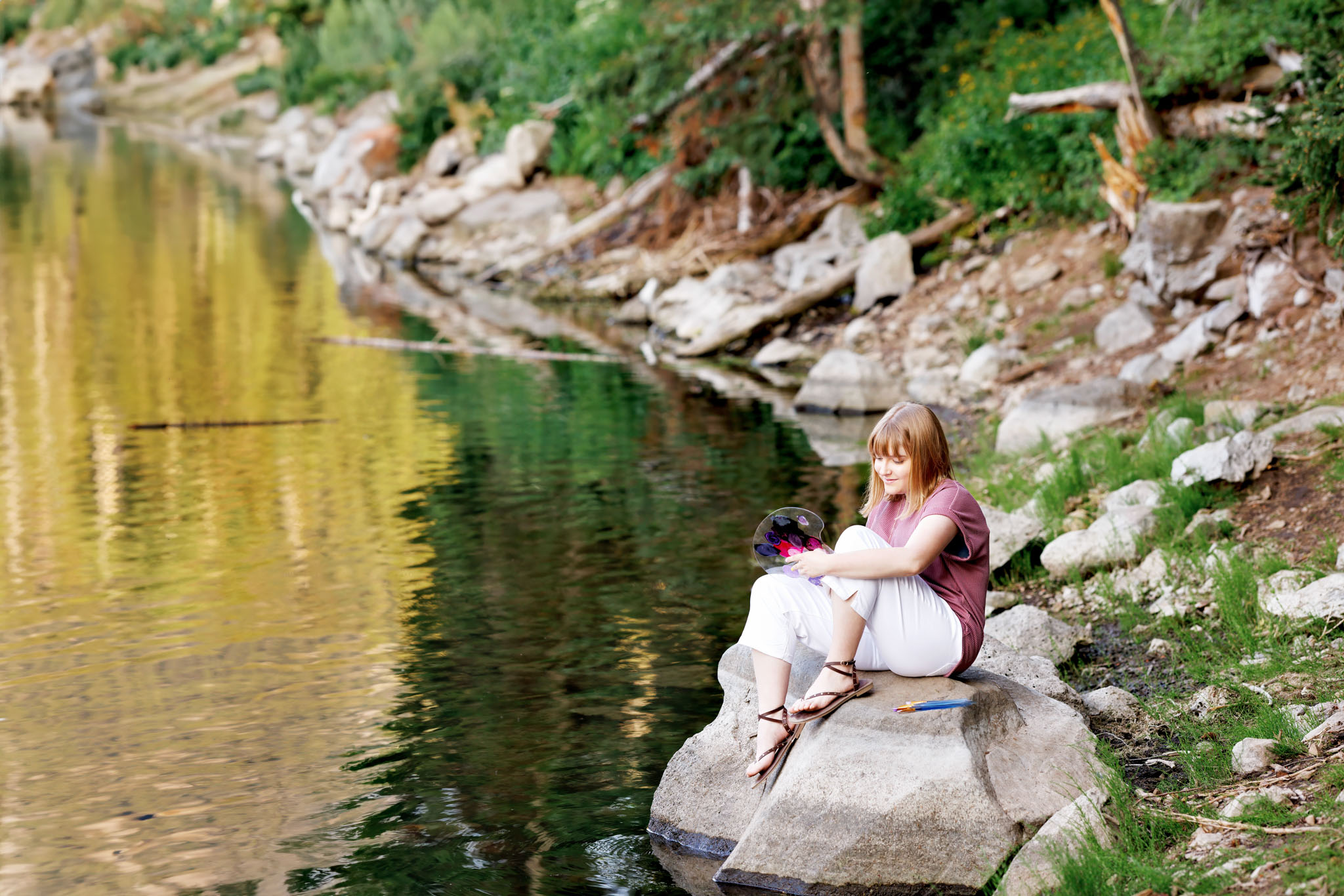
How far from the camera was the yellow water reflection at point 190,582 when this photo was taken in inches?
224

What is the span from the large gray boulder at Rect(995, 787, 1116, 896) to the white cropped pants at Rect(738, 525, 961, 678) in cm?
68

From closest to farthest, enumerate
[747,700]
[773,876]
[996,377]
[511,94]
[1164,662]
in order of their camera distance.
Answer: [773,876] → [747,700] → [1164,662] → [996,377] → [511,94]

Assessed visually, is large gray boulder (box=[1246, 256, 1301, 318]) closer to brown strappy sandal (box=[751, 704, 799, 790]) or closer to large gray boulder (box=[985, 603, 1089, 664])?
large gray boulder (box=[985, 603, 1089, 664])

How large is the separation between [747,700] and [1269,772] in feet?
6.15

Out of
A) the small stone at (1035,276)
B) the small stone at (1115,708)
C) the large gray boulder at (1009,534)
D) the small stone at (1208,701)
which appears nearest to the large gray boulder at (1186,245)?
the small stone at (1035,276)

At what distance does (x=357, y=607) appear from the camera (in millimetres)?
8281

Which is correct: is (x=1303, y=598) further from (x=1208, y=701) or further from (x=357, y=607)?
(x=357, y=607)

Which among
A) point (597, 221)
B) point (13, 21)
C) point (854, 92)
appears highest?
point (13, 21)

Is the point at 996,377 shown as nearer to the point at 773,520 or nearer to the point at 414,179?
the point at 773,520

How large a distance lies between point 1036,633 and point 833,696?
2358mm

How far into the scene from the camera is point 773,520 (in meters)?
5.23

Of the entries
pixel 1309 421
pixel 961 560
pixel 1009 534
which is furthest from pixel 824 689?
pixel 1309 421

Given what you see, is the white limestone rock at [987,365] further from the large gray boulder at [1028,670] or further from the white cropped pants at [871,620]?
the white cropped pants at [871,620]

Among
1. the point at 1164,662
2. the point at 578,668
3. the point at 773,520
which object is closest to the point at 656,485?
the point at 578,668
